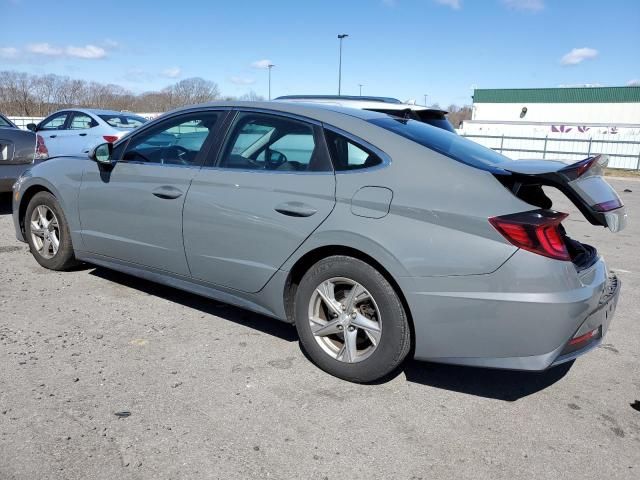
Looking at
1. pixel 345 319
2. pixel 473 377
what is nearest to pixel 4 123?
pixel 345 319

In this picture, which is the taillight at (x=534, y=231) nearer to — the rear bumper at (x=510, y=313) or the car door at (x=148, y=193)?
the rear bumper at (x=510, y=313)

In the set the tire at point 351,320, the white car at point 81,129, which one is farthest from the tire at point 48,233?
the white car at point 81,129

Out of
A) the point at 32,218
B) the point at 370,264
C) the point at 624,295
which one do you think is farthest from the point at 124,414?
the point at 624,295

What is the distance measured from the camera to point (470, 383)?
3.44m

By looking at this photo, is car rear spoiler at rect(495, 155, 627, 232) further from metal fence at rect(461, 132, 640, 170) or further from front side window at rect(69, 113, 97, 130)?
metal fence at rect(461, 132, 640, 170)

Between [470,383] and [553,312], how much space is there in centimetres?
89

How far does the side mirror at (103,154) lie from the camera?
4.48 m

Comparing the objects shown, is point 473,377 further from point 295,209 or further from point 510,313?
point 295,209

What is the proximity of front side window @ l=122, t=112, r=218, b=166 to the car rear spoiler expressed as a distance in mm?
2116

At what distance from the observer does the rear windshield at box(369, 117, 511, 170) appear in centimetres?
324

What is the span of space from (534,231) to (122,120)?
11.3 metres

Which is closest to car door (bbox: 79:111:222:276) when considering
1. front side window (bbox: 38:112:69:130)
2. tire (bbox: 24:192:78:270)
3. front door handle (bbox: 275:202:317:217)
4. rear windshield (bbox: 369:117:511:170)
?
tire (bbox: 24:192:78:270)

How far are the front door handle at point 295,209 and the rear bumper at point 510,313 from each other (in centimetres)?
75

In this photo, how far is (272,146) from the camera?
3.74m
